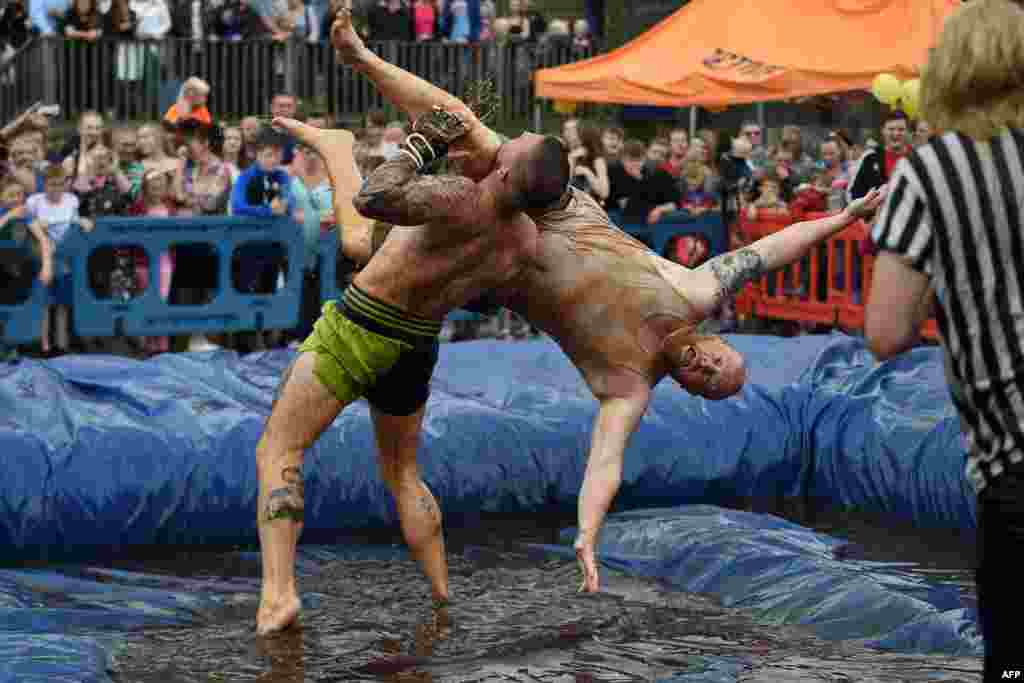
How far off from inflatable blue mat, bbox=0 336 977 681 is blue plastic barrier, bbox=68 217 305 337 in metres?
2.16

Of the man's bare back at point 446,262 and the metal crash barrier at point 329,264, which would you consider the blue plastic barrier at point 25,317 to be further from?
the man's bare back at point 446,262

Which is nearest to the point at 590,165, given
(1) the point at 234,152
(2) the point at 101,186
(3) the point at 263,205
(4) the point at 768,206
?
(4) the point at 768,206

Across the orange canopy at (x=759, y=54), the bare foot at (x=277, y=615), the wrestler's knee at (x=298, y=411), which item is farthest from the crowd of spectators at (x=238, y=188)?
the bare foot at (x=277, y=615)

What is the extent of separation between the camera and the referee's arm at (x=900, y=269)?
3.08 m

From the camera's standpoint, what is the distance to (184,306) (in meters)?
10.6

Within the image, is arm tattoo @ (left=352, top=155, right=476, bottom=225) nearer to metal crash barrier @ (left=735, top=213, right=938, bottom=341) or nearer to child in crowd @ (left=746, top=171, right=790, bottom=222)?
metal crash barrier @ (left=735, top=213, right=938, bottom=341)

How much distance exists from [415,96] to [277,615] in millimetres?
1613

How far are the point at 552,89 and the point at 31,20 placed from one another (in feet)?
16.2

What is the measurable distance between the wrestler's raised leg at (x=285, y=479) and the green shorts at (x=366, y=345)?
0.04 m

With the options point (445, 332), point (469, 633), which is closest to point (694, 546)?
point (469, 633)

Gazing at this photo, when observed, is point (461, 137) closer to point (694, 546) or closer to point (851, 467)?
point (694, 546)

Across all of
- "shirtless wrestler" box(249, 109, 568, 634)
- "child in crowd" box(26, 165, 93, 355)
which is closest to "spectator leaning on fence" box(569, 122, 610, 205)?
"child in crowd" box(26, 165, 93, 355)

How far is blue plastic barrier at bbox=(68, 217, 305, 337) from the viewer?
10383mm

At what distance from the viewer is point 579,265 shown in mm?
5750
